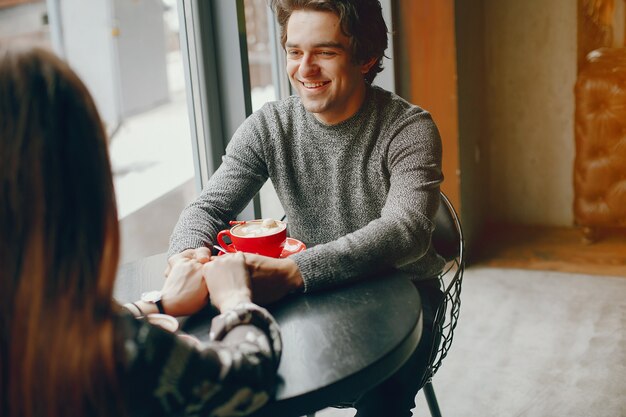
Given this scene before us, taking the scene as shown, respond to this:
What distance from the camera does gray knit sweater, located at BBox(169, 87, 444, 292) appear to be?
4.95 ft

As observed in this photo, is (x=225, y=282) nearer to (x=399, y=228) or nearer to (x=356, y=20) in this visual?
(x=399, y=228)

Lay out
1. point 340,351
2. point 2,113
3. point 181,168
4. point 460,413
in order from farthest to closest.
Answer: point 181,168 → point 460,413 → point 340,351 → point 2,113

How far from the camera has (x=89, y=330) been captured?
75 centimetres

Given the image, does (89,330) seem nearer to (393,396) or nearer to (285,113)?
(393,396)

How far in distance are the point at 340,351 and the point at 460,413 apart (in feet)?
4.09

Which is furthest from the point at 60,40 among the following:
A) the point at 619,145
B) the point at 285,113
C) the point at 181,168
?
the point at 619,145

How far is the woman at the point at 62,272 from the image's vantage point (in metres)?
0.72

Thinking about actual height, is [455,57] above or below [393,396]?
above

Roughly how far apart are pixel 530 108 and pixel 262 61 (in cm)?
164

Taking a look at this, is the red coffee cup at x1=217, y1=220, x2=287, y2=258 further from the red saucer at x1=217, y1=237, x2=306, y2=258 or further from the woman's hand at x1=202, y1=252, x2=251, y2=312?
the woman's hand at x1=202, y1=252, x2=251, y2=312

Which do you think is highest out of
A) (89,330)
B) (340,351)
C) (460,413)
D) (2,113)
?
(2,113)

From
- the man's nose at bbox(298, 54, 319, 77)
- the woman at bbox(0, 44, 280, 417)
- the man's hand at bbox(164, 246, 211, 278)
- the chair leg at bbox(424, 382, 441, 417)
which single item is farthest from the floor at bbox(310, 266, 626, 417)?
the woman at bbox(0, 44, 280, 417)

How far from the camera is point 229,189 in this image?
1.69 m

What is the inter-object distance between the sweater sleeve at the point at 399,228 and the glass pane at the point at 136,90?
60 cm
